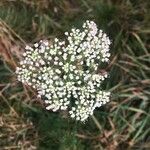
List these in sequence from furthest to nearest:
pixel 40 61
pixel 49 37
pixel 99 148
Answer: pixel 49 37, pixel 99 148, pixel 40 61

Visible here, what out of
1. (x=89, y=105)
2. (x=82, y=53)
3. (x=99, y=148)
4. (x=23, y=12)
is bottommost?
(x=99, y=148)

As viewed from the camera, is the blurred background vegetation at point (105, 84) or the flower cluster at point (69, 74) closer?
the flower cluster at point (69, 74)

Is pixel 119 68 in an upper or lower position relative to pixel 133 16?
lower

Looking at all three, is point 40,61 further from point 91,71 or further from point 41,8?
point 41,8

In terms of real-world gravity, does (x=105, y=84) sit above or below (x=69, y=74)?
below

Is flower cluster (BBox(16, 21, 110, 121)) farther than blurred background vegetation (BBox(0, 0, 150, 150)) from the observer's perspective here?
No

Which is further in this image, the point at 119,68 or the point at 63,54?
the point at 119,68

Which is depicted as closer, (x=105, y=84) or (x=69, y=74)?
(x=69, y=74)

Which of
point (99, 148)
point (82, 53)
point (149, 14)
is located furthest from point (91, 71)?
point (149, 14)
